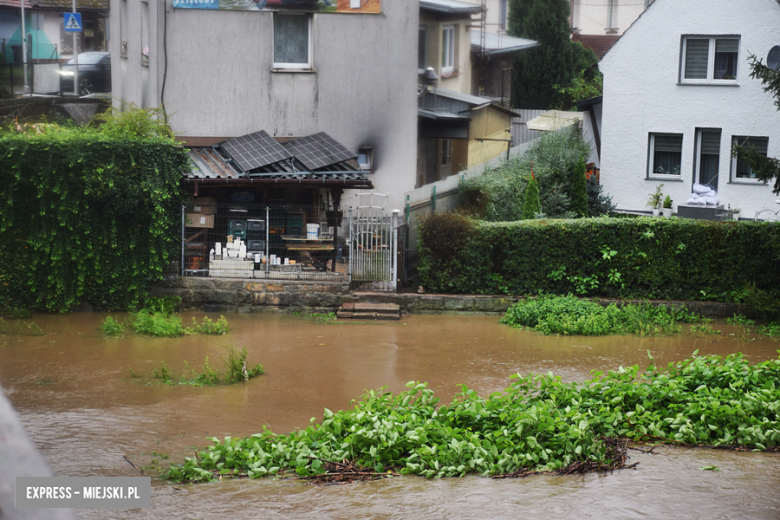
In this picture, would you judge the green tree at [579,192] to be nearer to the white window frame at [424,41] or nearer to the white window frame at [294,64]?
the white window frame at [424,41]

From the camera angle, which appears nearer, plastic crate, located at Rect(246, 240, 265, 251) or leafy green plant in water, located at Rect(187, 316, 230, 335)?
leafy green plant in water, located at Rect(187, 316, 230, 335)

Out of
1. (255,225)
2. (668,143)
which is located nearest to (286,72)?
(255,225)

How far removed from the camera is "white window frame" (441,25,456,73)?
27.8 m

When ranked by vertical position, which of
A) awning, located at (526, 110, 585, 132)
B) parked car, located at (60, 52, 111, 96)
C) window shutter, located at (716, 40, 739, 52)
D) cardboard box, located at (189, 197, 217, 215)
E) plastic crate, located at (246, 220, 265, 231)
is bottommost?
plastic crate, located at (246, 220, 265, 231)

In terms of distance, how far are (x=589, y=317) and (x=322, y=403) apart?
272 inches

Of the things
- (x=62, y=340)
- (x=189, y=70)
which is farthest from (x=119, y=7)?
(x=62, y=340)

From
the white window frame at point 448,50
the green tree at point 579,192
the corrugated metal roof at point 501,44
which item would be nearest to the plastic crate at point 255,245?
the green tree at point 579,192

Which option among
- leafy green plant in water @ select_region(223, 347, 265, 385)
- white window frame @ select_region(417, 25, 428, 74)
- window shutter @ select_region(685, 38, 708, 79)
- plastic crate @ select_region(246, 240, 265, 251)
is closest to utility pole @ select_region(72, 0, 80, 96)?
white window frame @ select_region(417, 25, 428, 74)

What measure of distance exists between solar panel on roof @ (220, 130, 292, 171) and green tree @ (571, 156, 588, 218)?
8.15 m

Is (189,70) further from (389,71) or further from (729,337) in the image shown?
(729,337)

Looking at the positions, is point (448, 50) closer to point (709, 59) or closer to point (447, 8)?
point (447, 8)

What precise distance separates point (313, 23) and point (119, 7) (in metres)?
6.88

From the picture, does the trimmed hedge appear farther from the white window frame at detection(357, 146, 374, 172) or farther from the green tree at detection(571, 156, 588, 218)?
the green tree at detection(571, 156, 588, 218)

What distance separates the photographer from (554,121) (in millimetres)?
27250
